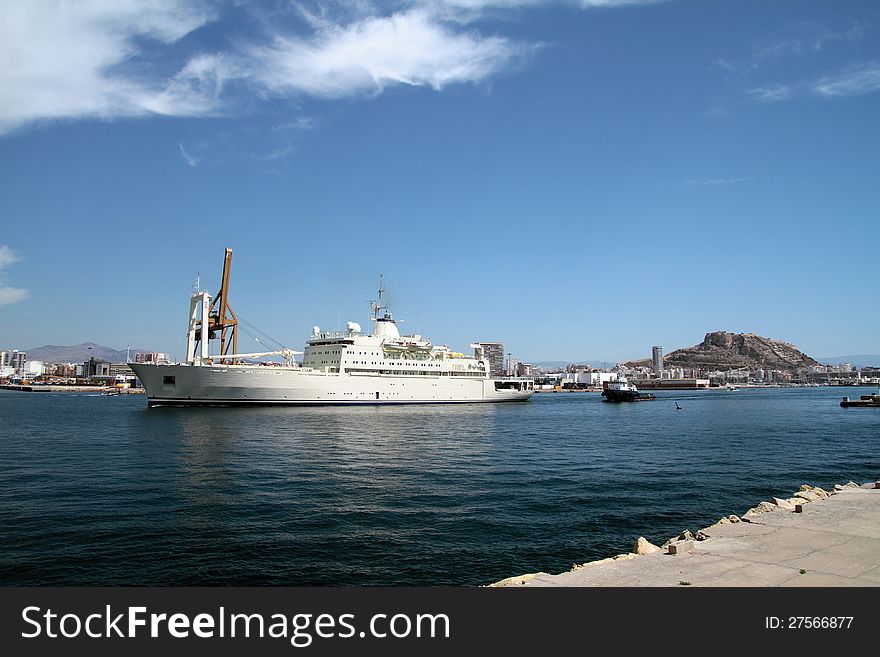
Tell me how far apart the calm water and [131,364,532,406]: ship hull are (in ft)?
→ 54.0

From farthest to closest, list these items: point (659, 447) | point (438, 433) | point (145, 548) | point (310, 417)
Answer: point (310, 417), point (438, 433), point (659, 447), point (145, 548)

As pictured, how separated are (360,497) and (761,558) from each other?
33.0ft

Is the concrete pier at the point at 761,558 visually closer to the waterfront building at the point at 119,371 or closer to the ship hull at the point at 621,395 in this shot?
the ship hull at the point at 621,395

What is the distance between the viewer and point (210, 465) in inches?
795

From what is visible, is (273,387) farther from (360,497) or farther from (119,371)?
(119,371)

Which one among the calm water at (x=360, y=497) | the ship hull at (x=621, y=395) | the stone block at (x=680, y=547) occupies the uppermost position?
the stone block at (x=680, y=547)

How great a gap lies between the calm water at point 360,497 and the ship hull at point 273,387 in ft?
54.0

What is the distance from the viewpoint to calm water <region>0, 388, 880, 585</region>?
10.0m

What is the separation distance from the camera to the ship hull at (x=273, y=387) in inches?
1900

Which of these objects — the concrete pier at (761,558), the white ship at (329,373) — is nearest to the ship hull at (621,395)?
the white ship at (329,373)

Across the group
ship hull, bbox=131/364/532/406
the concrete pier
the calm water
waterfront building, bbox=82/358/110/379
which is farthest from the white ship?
waterfront building, bbox=82/358/110/379
